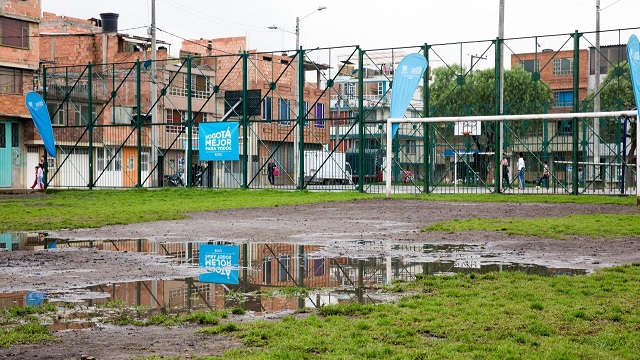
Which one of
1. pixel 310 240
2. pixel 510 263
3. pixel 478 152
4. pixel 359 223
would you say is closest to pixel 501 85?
pixel 478 152

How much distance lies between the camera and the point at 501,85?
30.2 metres

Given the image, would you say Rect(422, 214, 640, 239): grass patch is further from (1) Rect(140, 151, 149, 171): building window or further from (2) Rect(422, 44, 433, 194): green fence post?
(1) Rect(140, 151, 149, 171): building window

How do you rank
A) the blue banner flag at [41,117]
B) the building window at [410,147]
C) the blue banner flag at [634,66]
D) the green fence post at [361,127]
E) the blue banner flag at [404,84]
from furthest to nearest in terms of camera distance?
the blue banner flag at [41,117] < the building window at [410,147] < the green fence post at [361,127] < the blue banner flag at [404,84] < the blue banner flag at [634,66]

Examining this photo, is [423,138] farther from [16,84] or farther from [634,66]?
[16,84]

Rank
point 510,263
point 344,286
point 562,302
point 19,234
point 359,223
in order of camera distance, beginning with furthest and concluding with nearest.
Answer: point 359,223 → point 19,234 → point 510,263 → point 344,286 → point 562,302

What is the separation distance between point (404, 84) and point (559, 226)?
1348 cm

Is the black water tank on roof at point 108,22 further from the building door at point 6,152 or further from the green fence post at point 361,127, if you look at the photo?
the green fence post at point 361,127

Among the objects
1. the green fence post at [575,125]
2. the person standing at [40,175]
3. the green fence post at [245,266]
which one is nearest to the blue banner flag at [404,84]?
the green fence post at [575,125]

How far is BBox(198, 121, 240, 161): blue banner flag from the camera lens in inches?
1313

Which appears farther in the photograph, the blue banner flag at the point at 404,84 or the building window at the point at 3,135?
the building window at the point at 3,135

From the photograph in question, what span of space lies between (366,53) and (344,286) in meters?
23.8

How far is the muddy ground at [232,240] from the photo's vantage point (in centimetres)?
627

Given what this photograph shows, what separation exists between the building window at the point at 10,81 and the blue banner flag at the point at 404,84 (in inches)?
1025

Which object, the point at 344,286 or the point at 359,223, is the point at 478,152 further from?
the point at 344,286
